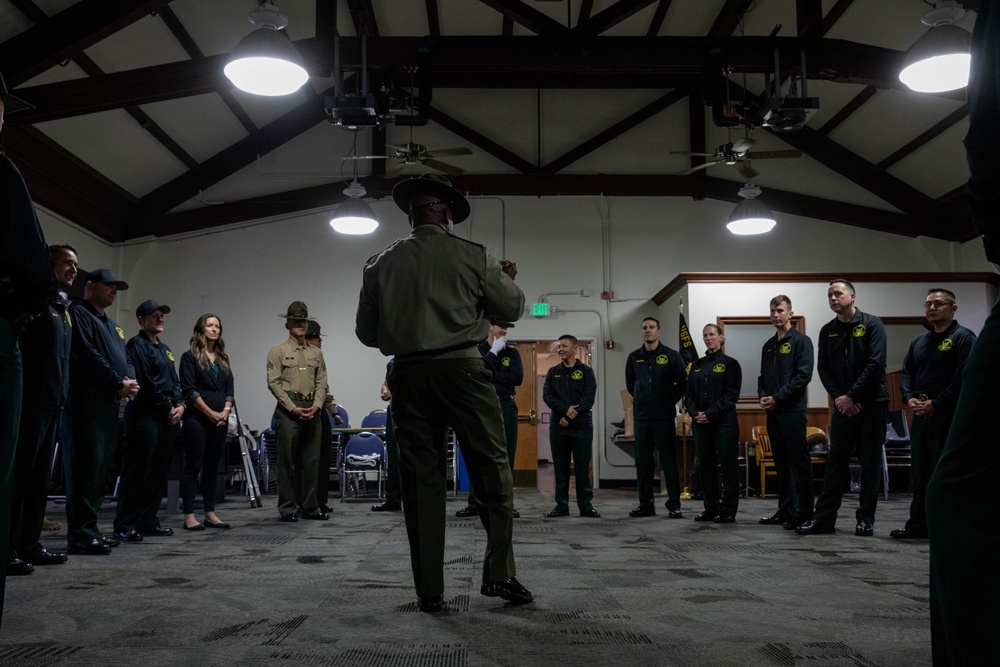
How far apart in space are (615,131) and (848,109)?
10.4ft

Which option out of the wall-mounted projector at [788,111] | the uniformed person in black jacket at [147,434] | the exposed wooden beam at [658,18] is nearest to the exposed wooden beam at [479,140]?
the exposed wooden beam at [658,18]

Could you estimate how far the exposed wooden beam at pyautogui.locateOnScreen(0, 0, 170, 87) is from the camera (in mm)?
7246

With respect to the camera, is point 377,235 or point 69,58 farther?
point 377,235

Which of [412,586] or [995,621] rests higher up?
[995,621]

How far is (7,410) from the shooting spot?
188 centimetres

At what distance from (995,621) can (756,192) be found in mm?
8727

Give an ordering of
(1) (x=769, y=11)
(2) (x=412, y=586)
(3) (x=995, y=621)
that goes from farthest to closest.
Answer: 1. (1) (x=769, y=11)
2. (2) (x=412, y=586)
3. (3) (x=995, y=621)

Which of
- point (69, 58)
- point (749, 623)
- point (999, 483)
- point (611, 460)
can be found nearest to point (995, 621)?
point (999, 483)

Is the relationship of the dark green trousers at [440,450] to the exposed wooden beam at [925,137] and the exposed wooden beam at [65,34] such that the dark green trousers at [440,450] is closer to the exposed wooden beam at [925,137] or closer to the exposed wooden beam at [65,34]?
the exposed wooden beam at [65,34]

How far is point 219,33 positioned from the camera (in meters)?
8.88

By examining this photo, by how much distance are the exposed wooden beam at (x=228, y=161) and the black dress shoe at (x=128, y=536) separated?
8.23 m

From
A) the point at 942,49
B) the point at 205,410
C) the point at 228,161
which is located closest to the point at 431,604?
the point at 205,410

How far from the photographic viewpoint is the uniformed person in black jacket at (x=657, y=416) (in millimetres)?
6297

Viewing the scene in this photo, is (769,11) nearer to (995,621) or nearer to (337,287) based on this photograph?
(337,287)
